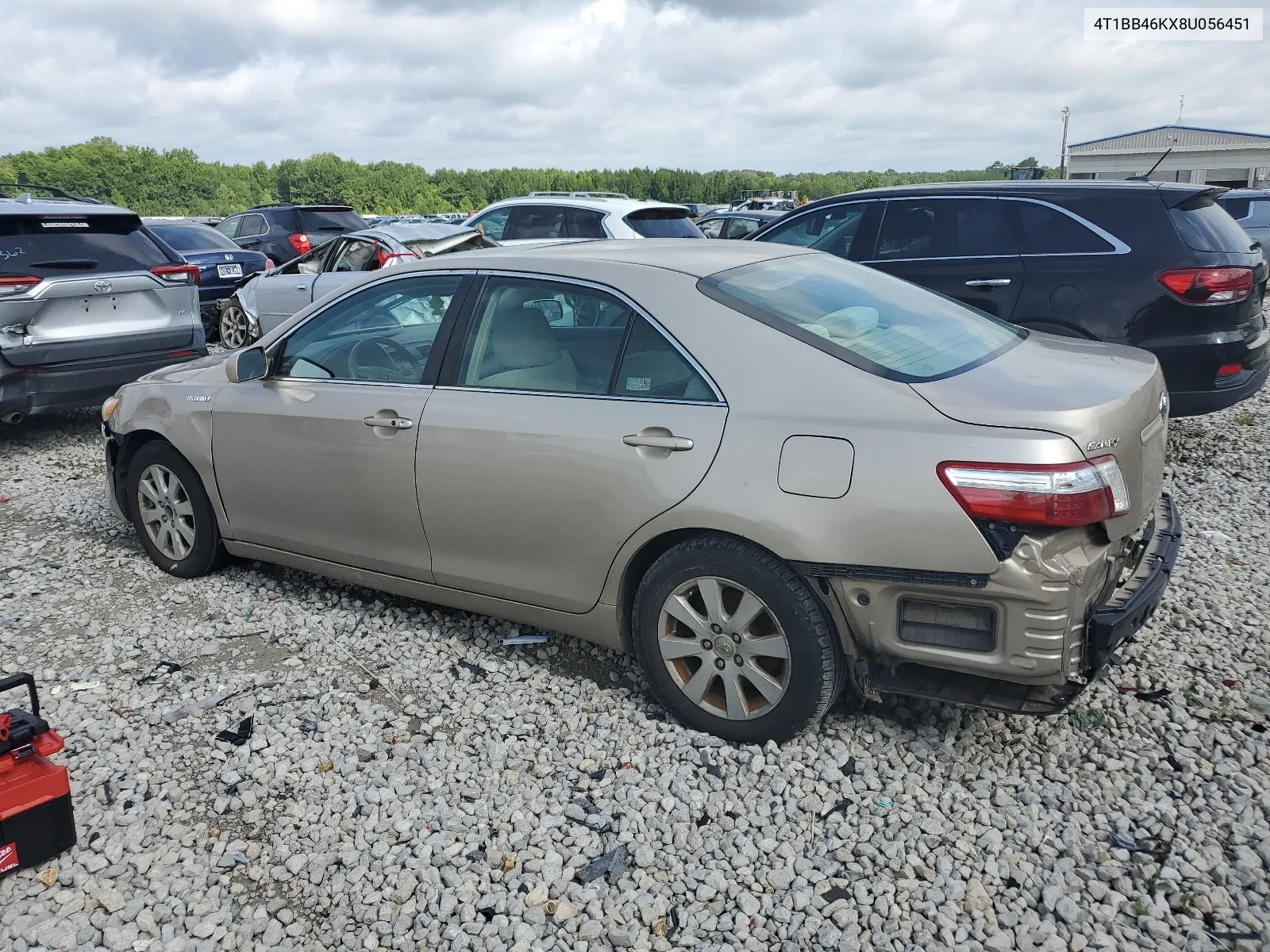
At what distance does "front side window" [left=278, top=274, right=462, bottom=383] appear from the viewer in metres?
4.00

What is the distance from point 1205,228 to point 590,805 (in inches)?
210

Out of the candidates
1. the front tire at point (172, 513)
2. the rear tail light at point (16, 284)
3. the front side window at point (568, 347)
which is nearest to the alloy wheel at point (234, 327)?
the rear tail light at point (16, 284)

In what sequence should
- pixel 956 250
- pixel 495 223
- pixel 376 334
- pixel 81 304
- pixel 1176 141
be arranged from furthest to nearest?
pixel 1176 141 → pixel 495 223 → pixel 81 304 → pixel 956 250 → pixel 376 334

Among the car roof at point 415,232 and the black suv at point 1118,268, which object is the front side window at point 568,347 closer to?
the black suv at point 1118,268

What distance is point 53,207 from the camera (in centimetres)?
723

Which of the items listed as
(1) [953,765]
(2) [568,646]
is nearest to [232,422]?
(2) [568,646]

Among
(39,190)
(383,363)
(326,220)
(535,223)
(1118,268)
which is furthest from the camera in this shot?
(326,220)

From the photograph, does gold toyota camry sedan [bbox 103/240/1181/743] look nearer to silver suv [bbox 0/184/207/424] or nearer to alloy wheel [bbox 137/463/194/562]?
alloy wheel [bbox 137/463/194/562]

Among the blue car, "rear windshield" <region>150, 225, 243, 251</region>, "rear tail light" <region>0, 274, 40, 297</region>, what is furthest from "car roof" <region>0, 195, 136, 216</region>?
"rear windshield" <region>150, 225, 243, 251</region>

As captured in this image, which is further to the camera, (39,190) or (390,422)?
(39,190)

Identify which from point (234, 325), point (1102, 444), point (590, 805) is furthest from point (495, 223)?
point (1102, 444)

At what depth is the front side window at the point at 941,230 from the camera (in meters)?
6.59

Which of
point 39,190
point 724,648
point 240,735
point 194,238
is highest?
point 39,190

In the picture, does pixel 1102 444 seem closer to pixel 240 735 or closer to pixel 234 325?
pixel 240 735
